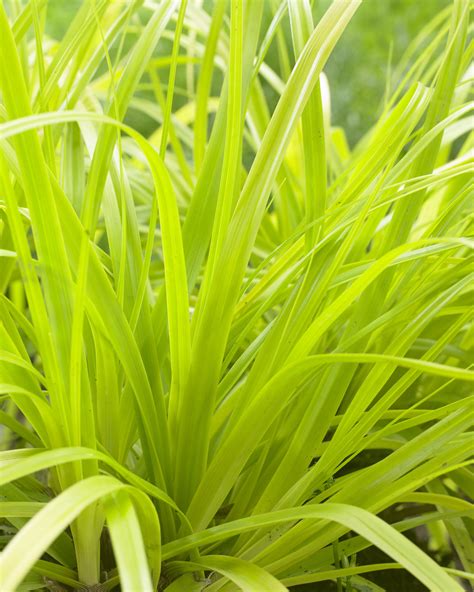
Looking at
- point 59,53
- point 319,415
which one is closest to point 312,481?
point 319,415

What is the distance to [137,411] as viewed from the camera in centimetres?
34

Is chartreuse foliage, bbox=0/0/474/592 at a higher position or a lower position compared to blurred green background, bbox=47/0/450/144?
lower

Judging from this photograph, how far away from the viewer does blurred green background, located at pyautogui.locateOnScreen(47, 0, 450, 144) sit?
5.05 ft

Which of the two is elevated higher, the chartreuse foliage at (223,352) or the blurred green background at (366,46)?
the blurred green background at (366,46)

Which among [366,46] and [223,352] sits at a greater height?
[366,46]

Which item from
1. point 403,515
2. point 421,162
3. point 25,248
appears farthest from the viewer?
point 403,515

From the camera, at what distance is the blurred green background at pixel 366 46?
154 cm

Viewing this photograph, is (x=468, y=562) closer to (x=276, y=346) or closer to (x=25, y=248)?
(x=276, y=346)

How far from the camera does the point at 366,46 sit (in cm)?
156

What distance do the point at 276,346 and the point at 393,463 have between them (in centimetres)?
8

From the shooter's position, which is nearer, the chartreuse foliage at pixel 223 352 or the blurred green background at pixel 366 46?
the chartreuse foliage at pixel 223 352

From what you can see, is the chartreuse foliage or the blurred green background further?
the blurred green background

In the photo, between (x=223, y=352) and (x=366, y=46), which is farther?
(x=366, y=46)

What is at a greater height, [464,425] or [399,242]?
[399,242]
